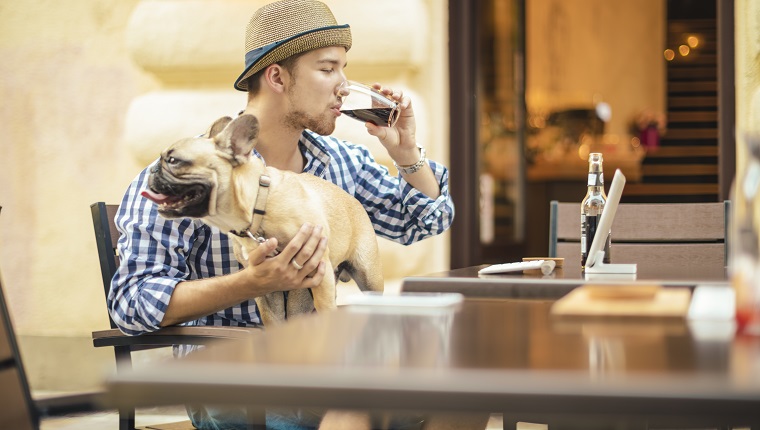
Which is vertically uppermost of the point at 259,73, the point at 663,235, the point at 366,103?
the point at 259,73

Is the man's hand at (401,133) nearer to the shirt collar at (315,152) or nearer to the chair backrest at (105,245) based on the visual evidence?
the shirt collar at (315,152)

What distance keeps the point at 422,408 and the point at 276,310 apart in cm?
150

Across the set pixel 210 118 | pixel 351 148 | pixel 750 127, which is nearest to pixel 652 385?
pixel 351 148

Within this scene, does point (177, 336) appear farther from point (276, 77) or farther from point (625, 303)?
point (625, 303)

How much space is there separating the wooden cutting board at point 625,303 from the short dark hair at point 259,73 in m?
1.18

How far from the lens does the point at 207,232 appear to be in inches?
97.8

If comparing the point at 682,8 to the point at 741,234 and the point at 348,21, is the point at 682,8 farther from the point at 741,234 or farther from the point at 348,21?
the point at 741,234

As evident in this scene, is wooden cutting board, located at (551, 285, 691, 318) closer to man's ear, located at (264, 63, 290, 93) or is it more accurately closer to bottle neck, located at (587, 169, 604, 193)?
bottle neck, located at (587, 169, 604, 193)

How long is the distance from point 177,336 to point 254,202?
359 millimetres

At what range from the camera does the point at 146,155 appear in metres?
4.59

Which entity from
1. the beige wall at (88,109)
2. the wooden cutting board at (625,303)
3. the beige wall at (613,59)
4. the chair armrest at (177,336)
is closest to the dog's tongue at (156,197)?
the chair armrest at (177,336)

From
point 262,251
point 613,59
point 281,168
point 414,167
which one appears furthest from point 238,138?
point 613,59

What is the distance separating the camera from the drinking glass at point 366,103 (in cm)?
237

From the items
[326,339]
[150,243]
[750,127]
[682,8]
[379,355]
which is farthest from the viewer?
[682,8]
